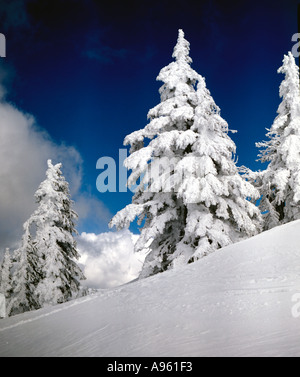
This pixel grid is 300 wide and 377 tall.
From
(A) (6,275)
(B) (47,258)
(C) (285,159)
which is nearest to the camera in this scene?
(C) (285,159)

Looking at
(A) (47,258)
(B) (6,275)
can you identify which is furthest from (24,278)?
(B) (6,275)

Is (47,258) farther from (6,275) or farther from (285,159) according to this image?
(285,159)

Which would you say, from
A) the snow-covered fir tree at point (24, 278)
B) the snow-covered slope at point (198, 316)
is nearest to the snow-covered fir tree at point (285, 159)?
the snow-covered slope at point (198, 316)

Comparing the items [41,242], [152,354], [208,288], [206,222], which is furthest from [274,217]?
[152,354]

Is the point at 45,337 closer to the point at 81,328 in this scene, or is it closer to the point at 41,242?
the point at 81,328

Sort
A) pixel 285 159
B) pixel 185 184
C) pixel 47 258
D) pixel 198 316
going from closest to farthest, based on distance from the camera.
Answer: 1. pixel 198 316
2. pixel 185 184
3. pixel 285 159
4. pixel 47 258

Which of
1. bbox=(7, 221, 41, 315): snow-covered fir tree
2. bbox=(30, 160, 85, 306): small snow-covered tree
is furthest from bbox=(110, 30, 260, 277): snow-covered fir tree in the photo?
bbox=(7, 221, 41, 315): snow-covered fir tree

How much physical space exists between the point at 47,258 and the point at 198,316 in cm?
1627

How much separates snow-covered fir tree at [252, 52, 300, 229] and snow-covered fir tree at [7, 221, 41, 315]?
15.7 meters

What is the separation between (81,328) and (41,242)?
48.2 ft

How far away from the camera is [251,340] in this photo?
12.2 ft

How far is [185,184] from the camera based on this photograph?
12.3 meters

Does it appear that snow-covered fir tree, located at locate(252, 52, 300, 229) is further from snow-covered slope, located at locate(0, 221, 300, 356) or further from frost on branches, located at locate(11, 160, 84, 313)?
frost on branches, located at locate(11, 160, 84, 313)

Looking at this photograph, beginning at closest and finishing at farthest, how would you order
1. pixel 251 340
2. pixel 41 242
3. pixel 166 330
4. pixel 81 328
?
pixel 251 340
pixel 166 330
pixel 81 328
pixel 41 242
